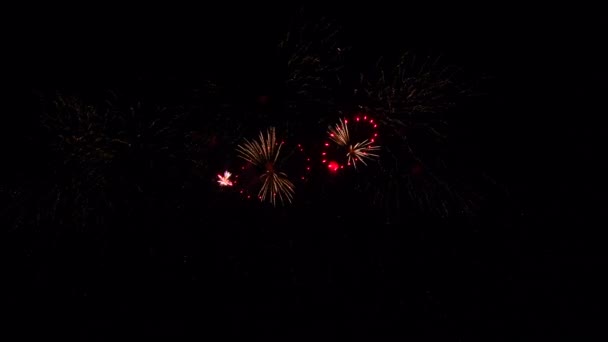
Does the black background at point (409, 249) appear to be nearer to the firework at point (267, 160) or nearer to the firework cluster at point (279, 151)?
the firework cluster at point (279, 151)

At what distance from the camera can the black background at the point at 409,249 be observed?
1653 mm

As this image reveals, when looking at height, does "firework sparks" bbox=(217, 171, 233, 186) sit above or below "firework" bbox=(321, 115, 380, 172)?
below

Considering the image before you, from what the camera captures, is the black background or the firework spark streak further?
the black background

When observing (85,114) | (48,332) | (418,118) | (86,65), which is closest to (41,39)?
(86,65)

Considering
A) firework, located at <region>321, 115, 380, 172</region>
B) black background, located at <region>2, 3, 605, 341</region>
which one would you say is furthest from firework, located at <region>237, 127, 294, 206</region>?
black background, located at <region>2, 3, 605, 341</region>

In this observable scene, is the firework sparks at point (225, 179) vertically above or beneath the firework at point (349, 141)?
beneath

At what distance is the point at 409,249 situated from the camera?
1.80 meters

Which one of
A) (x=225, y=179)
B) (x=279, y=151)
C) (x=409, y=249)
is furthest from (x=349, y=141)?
(x=409, y=249)

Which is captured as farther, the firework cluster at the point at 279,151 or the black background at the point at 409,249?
the black background at the point at 409,249

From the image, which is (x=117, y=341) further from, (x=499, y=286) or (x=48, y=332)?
(x=499, y=286)

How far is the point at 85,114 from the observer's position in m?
1.45

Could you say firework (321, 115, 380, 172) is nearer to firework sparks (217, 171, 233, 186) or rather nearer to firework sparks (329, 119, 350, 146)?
firework sparks (329, 119, 350, 146)

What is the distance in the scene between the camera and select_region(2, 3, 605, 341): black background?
5.42 feet

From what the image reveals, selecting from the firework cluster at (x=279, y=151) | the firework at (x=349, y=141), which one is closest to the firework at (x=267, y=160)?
the firework cluster at (x=279, y=151)
